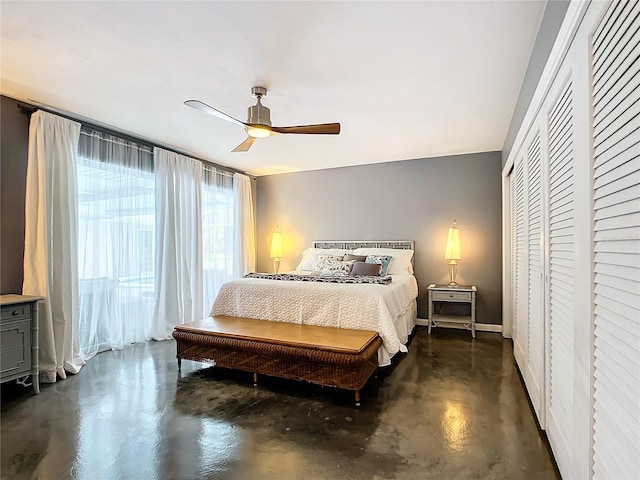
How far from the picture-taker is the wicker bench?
253cm

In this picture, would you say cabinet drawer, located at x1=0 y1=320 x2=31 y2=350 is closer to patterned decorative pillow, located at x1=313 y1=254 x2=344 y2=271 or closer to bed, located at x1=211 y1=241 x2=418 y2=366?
bed, located at x1=211 y1=241 x2=418 y2=366

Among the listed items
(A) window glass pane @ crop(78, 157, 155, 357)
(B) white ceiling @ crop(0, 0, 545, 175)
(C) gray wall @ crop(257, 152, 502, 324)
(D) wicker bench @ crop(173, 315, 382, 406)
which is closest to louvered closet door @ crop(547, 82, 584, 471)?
(B) white ceiling @ crop(0, 0, 545, 175)

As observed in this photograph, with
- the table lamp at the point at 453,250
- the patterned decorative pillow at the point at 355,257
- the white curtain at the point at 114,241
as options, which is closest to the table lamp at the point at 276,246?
the patterned decorative pillow at the point at 355,257

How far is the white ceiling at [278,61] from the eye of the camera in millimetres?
1925

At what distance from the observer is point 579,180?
1314 mm

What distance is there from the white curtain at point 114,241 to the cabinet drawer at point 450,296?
358cm

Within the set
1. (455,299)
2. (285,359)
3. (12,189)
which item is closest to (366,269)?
(455,299)

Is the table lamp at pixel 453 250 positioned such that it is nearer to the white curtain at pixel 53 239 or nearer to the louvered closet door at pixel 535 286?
the louvered closet door at pixel 535 286

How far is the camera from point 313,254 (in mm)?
5465

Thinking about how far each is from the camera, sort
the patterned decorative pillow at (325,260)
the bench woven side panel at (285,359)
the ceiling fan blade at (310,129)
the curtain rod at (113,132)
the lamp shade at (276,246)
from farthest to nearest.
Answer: the lamp shade at (276,246)
the patterned decorative pillow at (325,260)
the curtain rod at (113,132)
the ceiling fan blade at (310,129)
the bench woven side panel at (285,359)

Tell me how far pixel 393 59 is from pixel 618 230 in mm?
1866

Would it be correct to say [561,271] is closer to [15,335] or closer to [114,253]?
[15,335]

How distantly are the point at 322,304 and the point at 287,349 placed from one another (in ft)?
1.99

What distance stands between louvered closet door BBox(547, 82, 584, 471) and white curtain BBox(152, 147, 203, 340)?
13.2 ft
